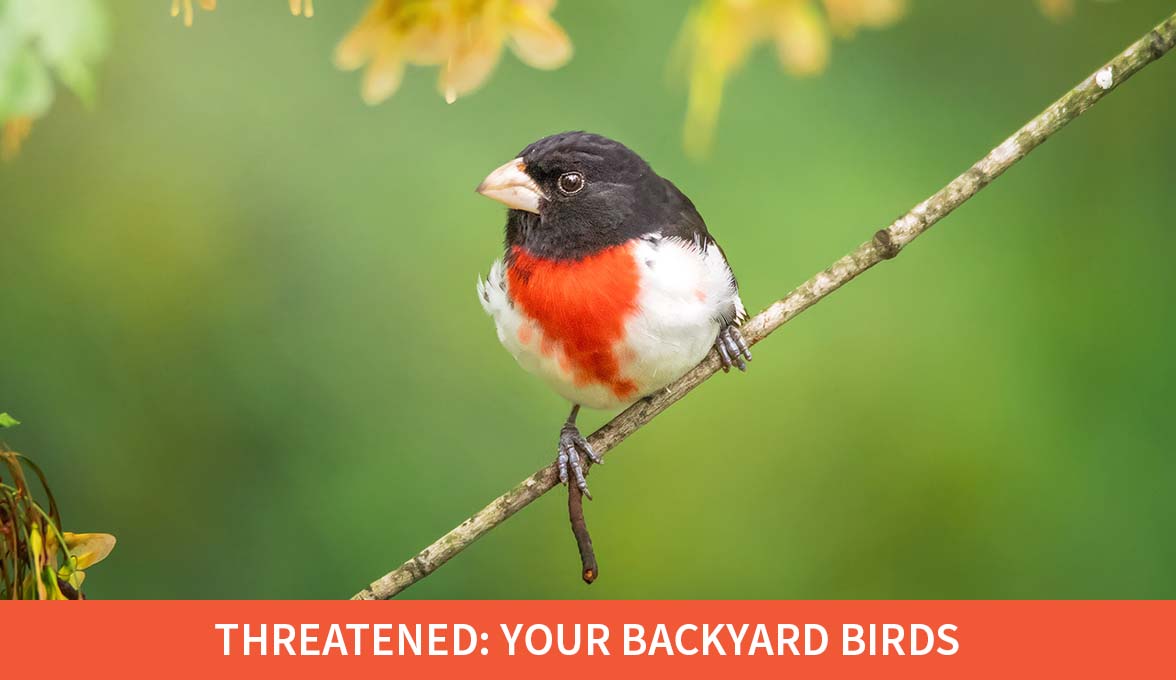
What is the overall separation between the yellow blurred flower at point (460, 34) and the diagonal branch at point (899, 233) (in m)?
0.48

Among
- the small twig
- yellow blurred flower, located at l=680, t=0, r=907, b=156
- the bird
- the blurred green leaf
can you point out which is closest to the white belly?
the bird

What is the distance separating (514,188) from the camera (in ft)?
4.33

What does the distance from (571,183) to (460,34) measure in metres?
0.29

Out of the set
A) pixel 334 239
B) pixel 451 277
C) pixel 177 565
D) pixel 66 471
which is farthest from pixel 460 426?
pixel 66 471

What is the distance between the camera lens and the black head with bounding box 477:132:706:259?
1322 millimetres

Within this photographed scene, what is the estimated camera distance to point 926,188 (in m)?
2.23

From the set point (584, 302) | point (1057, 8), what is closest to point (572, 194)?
point (584, 302)

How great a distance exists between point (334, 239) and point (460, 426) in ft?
1.39

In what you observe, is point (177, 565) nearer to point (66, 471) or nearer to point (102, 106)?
point (66, 471)

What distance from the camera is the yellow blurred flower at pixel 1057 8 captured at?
6.99ft

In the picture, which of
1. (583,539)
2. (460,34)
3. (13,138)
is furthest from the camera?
(13,138)

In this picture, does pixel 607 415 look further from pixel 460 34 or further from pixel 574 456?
pixel 460 34

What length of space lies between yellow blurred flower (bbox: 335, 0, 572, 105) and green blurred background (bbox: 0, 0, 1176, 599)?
23.7 inches

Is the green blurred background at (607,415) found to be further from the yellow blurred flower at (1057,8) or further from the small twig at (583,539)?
the small twig at (583,539)
